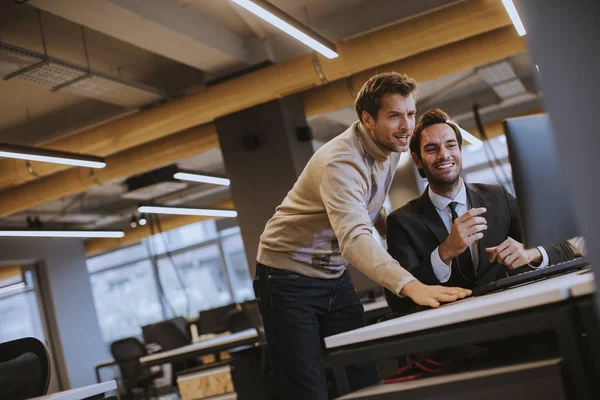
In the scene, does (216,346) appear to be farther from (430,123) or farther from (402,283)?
(402,283)

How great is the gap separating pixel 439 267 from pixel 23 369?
5.09 ft

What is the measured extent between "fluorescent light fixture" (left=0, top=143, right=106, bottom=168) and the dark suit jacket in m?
5.13

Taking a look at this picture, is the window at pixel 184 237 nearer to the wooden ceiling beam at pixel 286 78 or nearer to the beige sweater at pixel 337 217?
the wooden ceiling beam at pixel 286 78

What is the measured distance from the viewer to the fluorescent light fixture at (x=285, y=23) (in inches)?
183

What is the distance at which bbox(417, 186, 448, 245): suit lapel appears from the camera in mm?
2439

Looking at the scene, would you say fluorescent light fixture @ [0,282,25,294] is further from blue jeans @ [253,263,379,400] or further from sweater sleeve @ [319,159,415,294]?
sweater sleeve @ [319,159,415,294]

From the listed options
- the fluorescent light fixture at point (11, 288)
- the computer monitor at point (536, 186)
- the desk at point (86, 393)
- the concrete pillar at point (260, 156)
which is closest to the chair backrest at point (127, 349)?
the concrete pillar at point (260, 156)

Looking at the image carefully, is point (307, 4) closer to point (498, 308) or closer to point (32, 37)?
point (32, 37)

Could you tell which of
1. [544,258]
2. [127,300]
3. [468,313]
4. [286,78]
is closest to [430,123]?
[544,258]

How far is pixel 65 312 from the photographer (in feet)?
43.6

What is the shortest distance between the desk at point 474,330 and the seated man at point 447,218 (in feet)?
2.80

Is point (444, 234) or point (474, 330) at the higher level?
point (444, 234)

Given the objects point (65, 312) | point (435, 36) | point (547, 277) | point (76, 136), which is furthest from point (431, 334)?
point (65, 312)

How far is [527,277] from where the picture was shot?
78.4 inches
